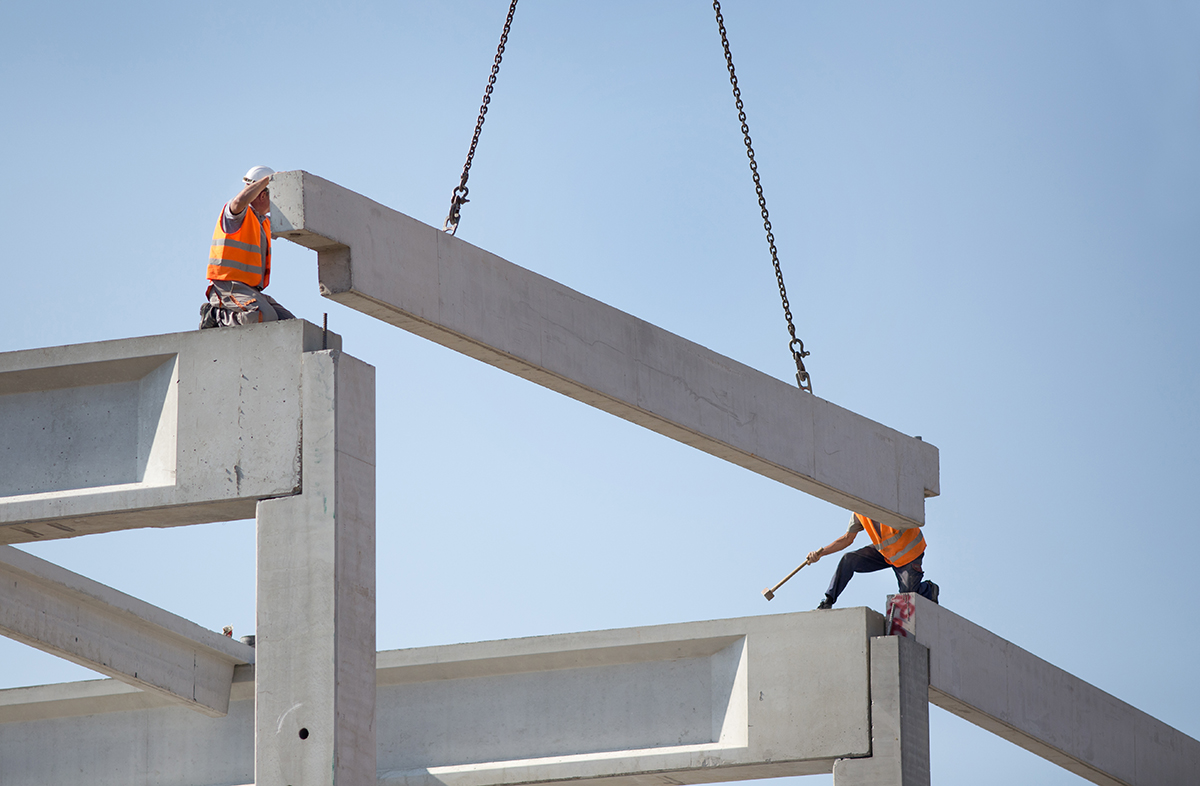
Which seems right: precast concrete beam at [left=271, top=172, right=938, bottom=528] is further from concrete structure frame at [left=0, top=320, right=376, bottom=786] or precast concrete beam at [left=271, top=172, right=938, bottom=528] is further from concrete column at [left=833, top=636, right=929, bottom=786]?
concrete column at [left=833, top=636, right=929, bottom=786]

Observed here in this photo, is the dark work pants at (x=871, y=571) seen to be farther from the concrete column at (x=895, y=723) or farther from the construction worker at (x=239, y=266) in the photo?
the construction worker at (x=239, y=266)

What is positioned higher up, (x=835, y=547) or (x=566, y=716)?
(x=835, y=547)

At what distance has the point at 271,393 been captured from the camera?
9508 millimetres

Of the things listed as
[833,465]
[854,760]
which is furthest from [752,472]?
[854,760]

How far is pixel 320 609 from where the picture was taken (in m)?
9.19

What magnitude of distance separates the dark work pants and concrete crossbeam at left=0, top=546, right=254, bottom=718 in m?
5.19

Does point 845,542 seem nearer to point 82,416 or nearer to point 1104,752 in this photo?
point 1104,752

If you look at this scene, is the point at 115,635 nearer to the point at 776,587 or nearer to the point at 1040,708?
the point at 776,587

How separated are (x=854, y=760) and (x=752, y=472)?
8.49 feet

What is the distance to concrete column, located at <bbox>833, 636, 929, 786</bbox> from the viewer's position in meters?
13.5

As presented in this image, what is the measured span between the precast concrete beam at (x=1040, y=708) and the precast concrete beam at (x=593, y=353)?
4.21 feet

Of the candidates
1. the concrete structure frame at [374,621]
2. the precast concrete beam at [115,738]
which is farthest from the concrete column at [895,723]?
the precast concrete beam at [115,738]

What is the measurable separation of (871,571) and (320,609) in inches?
288

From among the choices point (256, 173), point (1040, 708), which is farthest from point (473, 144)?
point (1040, 708)
